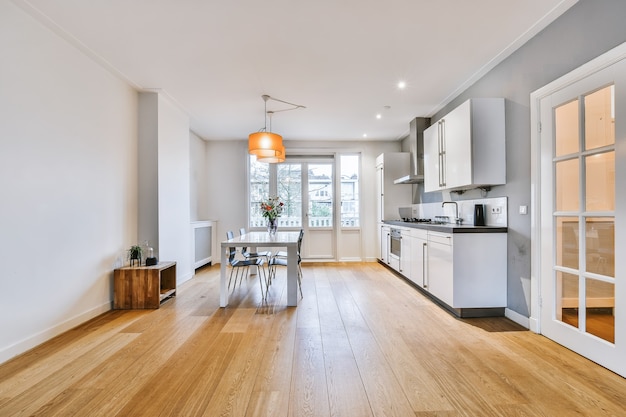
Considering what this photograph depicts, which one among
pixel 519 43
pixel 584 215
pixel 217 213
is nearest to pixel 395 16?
pixel 519 43

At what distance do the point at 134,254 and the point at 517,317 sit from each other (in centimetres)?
430

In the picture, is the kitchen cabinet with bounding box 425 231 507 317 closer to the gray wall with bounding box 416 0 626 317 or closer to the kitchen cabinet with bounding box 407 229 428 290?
the gray wall with bounding box 416 0 626 317

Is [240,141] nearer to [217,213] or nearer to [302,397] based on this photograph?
[217,213]

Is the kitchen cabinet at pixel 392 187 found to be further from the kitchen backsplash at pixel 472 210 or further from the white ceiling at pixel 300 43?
the white ceiling at pixel 300 43

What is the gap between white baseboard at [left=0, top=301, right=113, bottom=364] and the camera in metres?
2.29

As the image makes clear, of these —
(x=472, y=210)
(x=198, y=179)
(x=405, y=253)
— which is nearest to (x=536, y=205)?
(x=472, y=210)

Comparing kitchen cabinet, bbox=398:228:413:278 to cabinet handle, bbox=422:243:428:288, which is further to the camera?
kitchen cabinet, bbox=398:228:413:278

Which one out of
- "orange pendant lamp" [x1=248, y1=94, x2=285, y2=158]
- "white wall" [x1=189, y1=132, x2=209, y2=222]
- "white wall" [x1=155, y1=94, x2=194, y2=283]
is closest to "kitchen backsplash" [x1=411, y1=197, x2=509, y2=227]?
"orange pendant lamp" [x1=248, y1=94, x2=285, y2=158]

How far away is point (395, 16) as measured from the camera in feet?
8.25

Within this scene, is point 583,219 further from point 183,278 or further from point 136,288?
point 183,278

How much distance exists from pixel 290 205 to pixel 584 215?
16.9ft

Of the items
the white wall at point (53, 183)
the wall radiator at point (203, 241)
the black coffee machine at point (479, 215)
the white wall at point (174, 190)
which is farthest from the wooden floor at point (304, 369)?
the wall radiator at point (203, 241)

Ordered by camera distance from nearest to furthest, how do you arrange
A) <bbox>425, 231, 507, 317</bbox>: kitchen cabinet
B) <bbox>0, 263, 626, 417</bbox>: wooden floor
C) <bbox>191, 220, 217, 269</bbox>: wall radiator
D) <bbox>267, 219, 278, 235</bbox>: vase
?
<bbox>0, 263, 626, 417</bbox>: wooden floor < <bbox>425, 231, 507, 317</bbox>: kitchen cabinet < <bbox>267, 219, 278, 235</bbox>: vase < <bbox>191, 220, 217, 269</bbox>: wall radiator

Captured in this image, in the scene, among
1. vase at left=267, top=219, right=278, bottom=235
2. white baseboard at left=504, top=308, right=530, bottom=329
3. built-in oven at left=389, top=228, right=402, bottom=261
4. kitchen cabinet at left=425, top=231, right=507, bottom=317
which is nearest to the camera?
white baseboard at left=504, top=308, right=530, bottom=329
